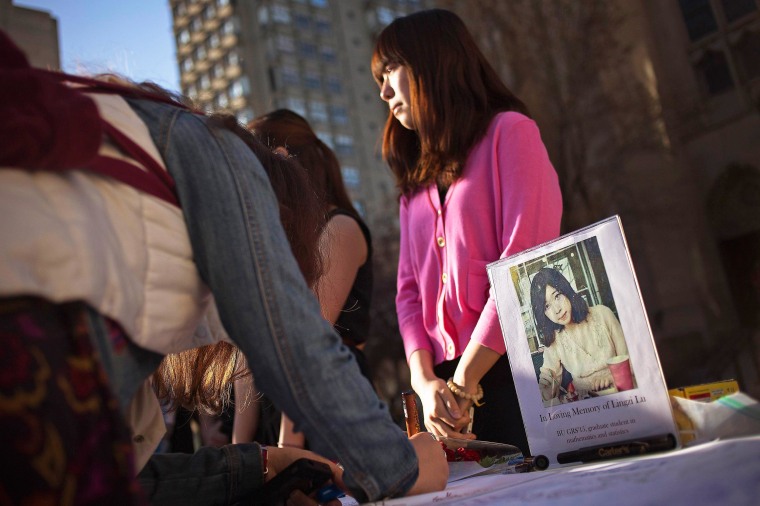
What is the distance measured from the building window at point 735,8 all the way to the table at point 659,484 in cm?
937

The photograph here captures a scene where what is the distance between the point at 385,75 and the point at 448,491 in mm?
1219

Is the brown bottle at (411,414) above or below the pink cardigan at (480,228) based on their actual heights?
below

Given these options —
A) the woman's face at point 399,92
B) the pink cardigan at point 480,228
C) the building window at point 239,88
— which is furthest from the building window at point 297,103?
the pink cardigan at point 480,228

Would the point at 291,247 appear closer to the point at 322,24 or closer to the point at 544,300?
the point at 544,300

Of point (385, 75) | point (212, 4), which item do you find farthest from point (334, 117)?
point (385, 75)

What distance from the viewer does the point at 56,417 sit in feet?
2.24

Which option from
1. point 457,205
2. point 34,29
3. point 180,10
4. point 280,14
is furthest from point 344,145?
point 457,205

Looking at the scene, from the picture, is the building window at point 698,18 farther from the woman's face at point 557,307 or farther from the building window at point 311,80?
the building window at point 311,80

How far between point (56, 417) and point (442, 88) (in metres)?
1.39

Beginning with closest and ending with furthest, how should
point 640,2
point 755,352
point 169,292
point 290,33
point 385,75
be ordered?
point 169,292 → point 385,75 → point 755,352 → point 640,2 → point 290,33

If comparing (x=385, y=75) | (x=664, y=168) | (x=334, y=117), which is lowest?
(x=385, y=75)

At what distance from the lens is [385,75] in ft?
6.51

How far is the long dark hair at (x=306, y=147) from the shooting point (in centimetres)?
239

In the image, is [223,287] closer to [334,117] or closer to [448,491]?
[448,491]
